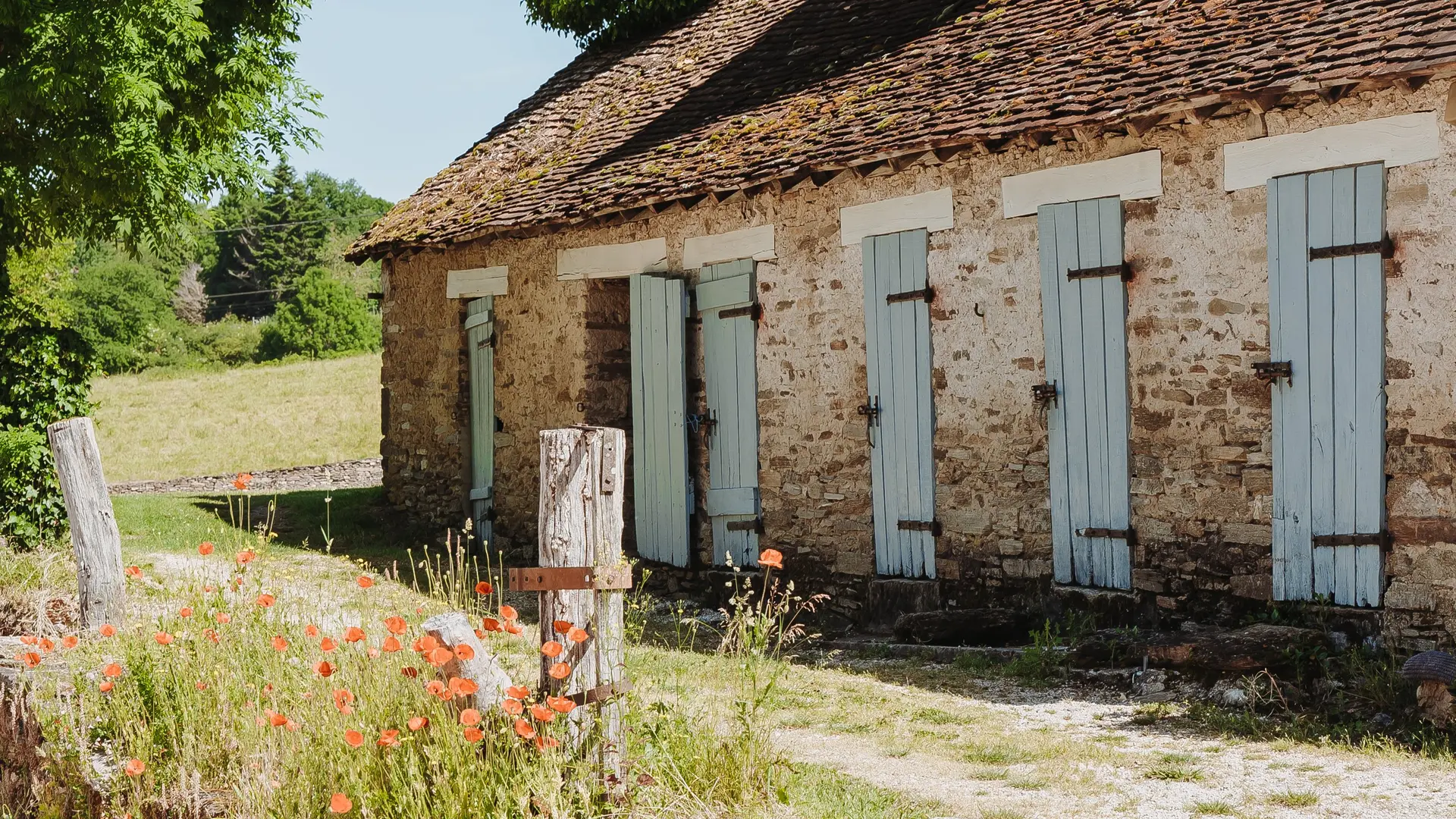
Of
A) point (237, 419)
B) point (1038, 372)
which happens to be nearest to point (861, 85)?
point (1038, 372)

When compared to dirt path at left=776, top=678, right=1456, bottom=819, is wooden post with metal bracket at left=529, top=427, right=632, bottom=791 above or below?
above

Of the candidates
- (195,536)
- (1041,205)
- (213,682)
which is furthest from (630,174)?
(213,682)

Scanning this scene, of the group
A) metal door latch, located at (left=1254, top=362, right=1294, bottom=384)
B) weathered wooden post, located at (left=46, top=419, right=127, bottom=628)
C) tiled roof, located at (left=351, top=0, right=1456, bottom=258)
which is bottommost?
weathered wooden post, located at (left=46, top=419, right=127, bottom=628)

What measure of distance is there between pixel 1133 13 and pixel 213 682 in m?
6.68

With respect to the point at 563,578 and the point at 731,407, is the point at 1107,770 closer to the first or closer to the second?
the point at 563,578

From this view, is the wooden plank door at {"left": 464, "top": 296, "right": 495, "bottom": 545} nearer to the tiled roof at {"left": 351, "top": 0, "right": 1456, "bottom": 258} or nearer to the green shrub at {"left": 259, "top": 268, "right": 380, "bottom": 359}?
the tiled roof at {"left": 351, "top": 0, "right": 1456, "bottom": 258}

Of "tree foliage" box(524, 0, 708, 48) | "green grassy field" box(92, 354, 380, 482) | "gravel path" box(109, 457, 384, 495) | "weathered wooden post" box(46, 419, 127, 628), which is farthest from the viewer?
"green grassy field" box(92, 354, 380, 482)

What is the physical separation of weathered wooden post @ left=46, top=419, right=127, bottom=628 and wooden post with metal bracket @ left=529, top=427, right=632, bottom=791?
11.9 ft

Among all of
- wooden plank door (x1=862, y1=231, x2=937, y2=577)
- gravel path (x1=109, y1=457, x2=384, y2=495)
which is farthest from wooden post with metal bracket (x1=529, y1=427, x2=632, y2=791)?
gravel path (x1=109, y1=457, x2=384, y2=495)

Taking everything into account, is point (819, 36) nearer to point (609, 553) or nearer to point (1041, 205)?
point (1041, 205)

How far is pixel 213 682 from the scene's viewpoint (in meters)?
4.73

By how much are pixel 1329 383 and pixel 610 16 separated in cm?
973

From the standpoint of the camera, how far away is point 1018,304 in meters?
7.86

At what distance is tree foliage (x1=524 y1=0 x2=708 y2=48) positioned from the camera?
1389cm
